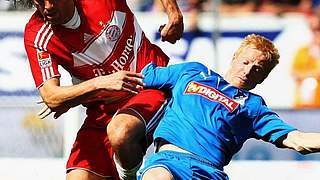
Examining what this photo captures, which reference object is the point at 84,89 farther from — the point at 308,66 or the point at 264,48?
the point at 308,66

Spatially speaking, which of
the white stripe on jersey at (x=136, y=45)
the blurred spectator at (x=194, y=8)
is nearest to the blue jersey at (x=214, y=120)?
the white stripe on jersey at (x=136, y=45)

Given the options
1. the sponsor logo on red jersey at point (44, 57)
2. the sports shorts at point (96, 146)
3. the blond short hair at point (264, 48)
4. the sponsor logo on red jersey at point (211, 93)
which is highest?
the blond short hair at point (264, 48)

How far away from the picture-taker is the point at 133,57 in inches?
244

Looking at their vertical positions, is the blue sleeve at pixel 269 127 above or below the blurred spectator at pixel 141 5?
above

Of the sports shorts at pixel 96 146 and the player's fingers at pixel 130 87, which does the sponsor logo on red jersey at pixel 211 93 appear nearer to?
the player's fingers at pixel 130 87

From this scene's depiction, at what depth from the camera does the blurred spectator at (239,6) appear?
37.6 feet

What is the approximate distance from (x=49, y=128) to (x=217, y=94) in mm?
5746

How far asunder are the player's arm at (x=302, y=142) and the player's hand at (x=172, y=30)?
3.36 ft

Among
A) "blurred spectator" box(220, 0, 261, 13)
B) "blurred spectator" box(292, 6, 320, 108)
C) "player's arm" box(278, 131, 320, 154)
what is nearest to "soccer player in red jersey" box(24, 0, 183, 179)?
"player's arm" box(278, 131, 320, 154)

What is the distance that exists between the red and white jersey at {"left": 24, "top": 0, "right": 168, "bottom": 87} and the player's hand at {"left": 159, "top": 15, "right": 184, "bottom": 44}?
0.34 meters

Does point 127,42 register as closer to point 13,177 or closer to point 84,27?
point 84,27

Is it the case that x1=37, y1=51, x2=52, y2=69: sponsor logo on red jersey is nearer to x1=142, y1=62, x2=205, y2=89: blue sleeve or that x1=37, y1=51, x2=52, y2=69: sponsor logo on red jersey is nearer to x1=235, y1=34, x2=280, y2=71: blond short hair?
x1=142, y1=62, x2=205, y2=89: blue sleeve

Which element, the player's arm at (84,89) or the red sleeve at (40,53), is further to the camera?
the red sleeve at (40,53)

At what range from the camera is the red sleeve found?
19.7ft
